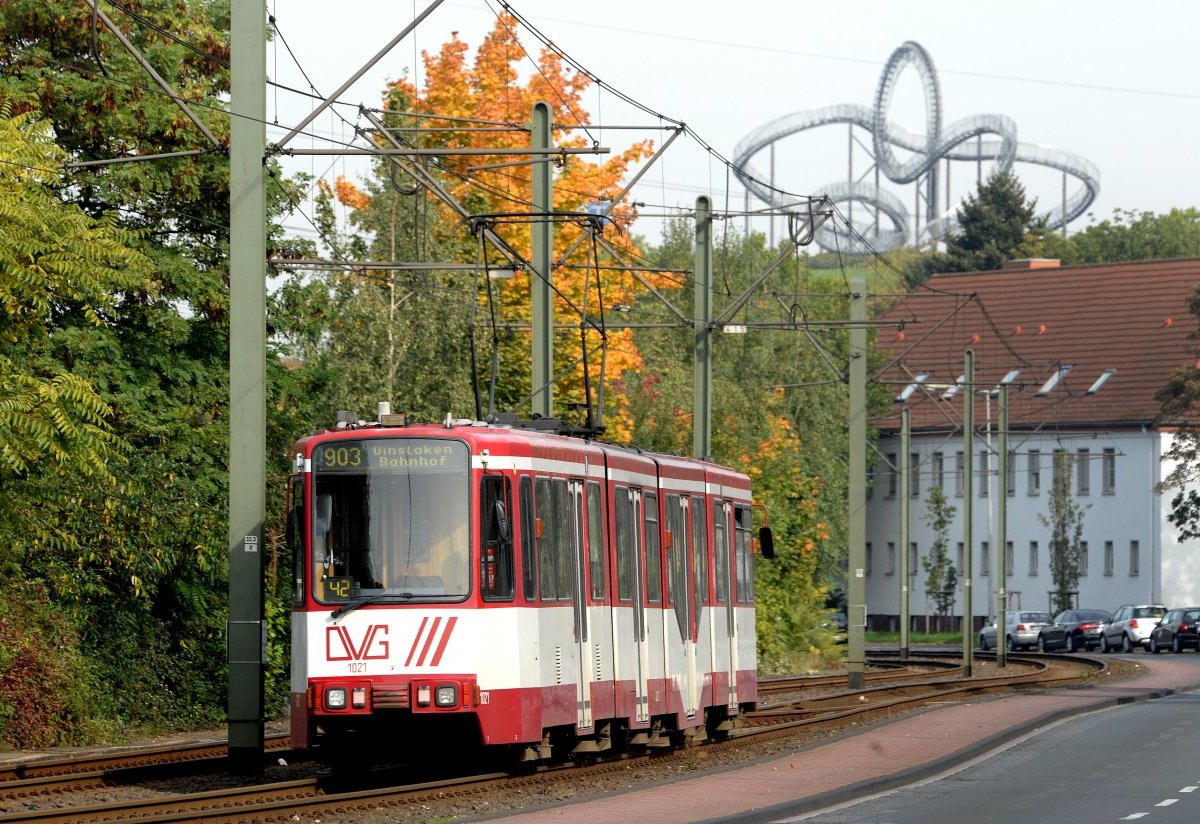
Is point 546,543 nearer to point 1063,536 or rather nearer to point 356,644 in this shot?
point 356,644

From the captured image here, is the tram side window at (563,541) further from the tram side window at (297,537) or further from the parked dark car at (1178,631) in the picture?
the parked dark car at (1178,631)

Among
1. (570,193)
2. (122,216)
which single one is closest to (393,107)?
(570,193)

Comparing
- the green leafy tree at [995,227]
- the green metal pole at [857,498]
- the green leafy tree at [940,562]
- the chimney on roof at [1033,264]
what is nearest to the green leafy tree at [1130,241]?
the green leafy tree at [995,227]

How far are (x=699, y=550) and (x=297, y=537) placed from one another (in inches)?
292

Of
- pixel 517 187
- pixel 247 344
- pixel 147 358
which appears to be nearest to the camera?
pixel 247 344

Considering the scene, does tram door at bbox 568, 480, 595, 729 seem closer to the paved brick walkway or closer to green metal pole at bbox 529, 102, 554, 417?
the paved brick walkway

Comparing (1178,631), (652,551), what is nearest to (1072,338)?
(1178,631)

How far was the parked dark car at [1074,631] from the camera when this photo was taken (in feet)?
236

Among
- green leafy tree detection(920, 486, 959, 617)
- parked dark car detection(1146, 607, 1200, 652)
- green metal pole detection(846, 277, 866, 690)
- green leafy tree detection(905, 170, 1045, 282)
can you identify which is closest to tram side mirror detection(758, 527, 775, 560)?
green metal pole detection(846, 277, 866, 690)

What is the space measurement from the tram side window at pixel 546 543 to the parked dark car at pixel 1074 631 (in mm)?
53634

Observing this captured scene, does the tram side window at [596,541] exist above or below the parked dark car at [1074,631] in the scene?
above

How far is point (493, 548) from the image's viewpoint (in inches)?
762

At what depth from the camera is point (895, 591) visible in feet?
320

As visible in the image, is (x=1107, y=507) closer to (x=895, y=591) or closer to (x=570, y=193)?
(x=895, y=591)
